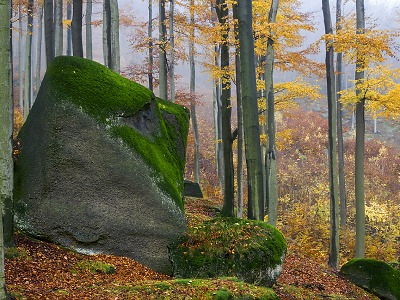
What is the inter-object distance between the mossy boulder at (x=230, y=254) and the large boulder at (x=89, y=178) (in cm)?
32

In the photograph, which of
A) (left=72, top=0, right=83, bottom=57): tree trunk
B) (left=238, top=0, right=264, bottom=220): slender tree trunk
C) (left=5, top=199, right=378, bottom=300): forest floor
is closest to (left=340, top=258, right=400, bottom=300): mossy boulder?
(left=5, top=199, right=378, bottom=300): forest floor

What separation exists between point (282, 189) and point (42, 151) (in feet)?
53.8

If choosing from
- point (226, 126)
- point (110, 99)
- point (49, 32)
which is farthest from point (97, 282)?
point (49, 32)

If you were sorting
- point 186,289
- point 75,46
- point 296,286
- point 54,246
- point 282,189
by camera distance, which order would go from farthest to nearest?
point 282,189 → point 75,46 → point 296,286 → point 54,246 → point 186,289

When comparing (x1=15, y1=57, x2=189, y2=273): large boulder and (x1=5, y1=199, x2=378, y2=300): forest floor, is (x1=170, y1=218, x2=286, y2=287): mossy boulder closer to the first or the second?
(x1=15, y1=57, x2=189, y2=273): large boulder

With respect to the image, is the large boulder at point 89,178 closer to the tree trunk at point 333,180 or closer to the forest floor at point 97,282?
the forest floor at point 97,282

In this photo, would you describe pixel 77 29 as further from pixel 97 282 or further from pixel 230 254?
pixel 97 282

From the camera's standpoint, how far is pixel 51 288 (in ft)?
15.8

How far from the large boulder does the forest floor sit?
1.08ft

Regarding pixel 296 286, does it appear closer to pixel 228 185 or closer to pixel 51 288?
pixel 228 185

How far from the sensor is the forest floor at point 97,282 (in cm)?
454

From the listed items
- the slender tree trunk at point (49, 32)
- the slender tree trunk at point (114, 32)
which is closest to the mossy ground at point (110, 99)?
the slender tree trunk at point (114, 32)

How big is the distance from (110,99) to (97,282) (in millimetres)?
3373

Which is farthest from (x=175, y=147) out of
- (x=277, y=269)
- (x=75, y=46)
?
(x=75, y=46)
